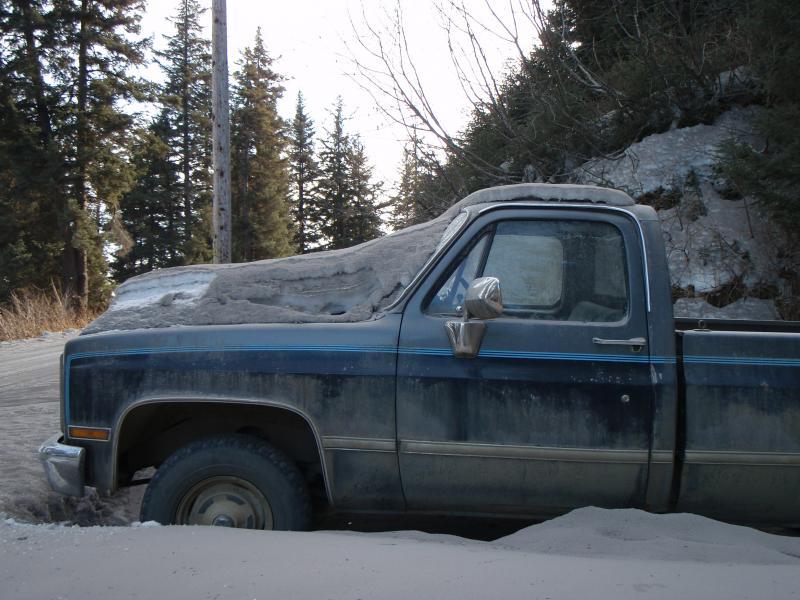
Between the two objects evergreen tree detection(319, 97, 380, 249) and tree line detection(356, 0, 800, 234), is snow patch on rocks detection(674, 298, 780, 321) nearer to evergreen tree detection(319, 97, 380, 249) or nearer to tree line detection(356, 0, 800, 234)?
tree line detection(356, 0, 800, 234)

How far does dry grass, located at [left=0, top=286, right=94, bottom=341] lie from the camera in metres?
15.3

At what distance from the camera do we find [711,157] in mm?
9008

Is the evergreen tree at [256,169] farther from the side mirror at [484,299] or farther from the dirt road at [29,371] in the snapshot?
the side mirror at [484,299]

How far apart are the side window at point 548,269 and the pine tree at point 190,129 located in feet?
133

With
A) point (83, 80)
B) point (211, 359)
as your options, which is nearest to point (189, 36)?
point (83, 80)

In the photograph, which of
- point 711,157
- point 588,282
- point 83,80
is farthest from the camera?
point 83,80

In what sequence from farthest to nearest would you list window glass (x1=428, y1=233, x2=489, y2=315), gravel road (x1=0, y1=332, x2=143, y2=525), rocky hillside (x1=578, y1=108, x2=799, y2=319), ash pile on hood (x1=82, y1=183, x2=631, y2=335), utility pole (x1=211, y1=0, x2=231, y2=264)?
1. utility pole (x1=211, y1=0, x2=231, y2=264)
2. rocky hillside (x1=578, y1=108, x2=799, y2=319)
3. gravel road (x1=0, y1=332, x2=143, y2=525)
4. ash pile on hood (x1=82, y1=183, x2=631, y2=335)
5. window glass (x1=428, y1=233, x2=489, y2=315)

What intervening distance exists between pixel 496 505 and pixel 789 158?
5.72 metres

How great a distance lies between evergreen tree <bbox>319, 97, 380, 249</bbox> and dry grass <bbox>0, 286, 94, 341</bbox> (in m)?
28.4

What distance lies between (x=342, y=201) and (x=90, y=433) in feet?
153

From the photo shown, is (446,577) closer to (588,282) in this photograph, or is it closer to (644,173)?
(588,282)

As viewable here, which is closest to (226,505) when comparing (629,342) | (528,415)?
(528,415)

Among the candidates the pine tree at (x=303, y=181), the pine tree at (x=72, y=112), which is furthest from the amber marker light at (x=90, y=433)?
the pine tree at (x=303, y=181)

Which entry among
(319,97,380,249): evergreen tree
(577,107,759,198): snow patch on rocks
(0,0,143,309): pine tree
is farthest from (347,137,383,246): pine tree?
(577,107,759,198): snow patch on rocks
